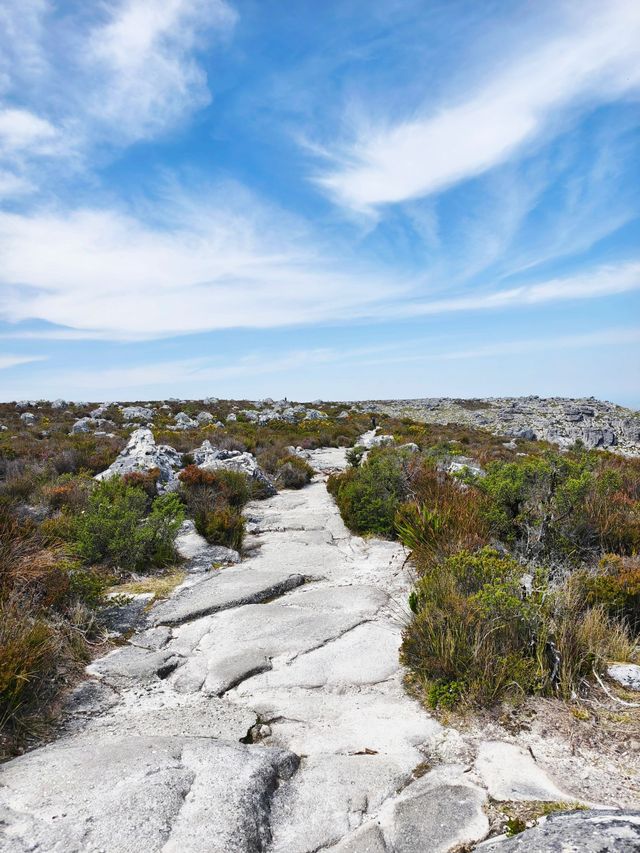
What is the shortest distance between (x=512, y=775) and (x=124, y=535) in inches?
235

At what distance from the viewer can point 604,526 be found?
23.0 feet

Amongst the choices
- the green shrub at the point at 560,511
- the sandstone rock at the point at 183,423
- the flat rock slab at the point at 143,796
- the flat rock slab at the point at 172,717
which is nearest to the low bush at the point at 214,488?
the green shrub at the point at 560,511

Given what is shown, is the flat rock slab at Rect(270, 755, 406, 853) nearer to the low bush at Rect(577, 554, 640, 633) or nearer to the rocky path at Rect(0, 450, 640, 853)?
the rocky path at Rect(0, 450, 640, 853)

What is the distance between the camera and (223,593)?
21.7ft

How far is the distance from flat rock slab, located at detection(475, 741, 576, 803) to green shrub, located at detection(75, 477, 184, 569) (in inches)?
215

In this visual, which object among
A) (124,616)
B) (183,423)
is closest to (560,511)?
(124,616)

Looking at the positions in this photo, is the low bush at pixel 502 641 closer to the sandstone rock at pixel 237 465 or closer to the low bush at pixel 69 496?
the low bush at pixel 69 496

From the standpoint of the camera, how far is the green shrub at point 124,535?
739 cm

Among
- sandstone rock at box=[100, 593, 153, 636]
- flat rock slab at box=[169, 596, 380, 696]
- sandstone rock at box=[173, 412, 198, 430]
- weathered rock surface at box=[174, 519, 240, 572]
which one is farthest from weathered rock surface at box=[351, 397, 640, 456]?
sandstone rock at box=[100, 593, 153, 636]

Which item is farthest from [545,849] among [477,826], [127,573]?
[127,573]

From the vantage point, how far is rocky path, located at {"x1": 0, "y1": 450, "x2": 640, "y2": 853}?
2.69 m

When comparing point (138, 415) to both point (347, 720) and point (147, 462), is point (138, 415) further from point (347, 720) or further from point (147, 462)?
point (347, 720)

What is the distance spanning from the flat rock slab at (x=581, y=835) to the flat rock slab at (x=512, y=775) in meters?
0.67

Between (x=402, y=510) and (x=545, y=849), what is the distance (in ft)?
21.5
